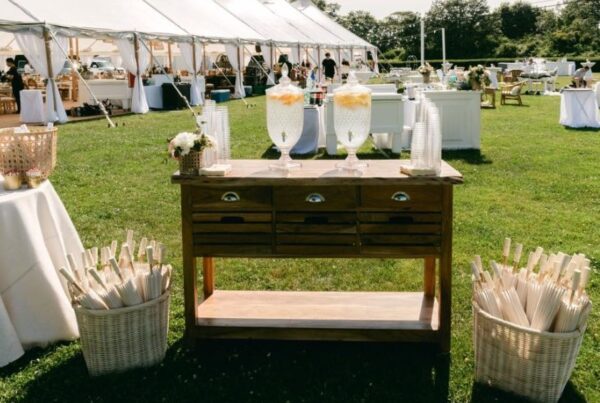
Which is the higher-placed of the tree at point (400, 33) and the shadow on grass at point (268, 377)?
the tree at point (400, 33)

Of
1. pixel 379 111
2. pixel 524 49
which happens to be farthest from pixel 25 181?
pixel 524 49

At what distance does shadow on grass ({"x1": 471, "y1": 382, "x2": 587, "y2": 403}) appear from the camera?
9.34 feet

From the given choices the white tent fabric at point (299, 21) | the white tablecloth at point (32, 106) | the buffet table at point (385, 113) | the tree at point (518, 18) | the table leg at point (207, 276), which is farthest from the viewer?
the tree at point (518, 18)

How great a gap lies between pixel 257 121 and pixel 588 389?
37.0 feet

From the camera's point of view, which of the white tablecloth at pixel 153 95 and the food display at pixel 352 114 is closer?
the food display at pixel 352 114

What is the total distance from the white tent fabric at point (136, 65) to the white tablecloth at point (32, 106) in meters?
2.30

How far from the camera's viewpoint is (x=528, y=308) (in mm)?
2836

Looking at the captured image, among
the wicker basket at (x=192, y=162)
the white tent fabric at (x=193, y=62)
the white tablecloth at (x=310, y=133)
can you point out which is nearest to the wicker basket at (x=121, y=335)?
the wicker basket at (x=192, y=162)

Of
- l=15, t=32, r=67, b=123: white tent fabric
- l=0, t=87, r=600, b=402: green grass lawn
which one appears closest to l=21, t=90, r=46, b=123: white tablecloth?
l=15, t=32, r=67, b=123: white tent fabric

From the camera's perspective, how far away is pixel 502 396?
288 cm

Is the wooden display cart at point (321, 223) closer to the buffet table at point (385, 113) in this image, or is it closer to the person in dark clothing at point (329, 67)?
the buffet table at point (385, 113)

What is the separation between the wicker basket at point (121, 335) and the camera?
300 cm

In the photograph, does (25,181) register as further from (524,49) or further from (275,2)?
(524,49)

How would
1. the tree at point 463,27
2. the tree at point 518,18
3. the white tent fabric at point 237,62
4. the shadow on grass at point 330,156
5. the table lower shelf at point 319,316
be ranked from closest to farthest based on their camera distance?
the table lower shelf at point 319,316
the shadow on grass at point 330,156
the white tent fabric at point 237,62
the tree at point 463,27
the tree at point 518,18
